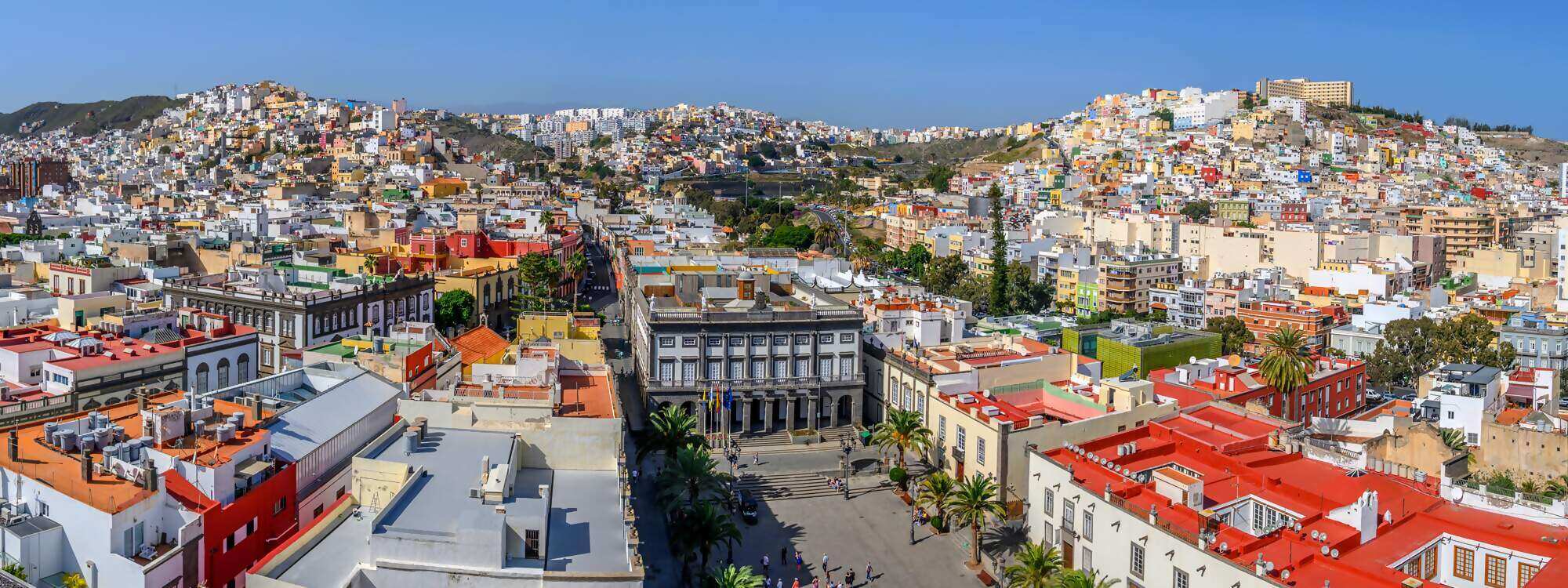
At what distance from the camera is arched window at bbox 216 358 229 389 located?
3288 cm

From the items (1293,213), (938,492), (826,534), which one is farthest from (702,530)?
(1293,213)

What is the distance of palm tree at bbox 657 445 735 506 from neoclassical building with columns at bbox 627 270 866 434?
8.99 m

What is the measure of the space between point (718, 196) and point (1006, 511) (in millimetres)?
125233

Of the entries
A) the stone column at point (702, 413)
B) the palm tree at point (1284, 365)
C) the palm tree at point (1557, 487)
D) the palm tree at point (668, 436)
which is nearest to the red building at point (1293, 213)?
the palm tree at point (1284, 365)

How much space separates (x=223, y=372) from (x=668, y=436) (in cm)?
1279

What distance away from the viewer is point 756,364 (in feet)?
129

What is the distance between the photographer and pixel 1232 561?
20.5m

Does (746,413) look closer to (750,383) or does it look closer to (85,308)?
(750,383)

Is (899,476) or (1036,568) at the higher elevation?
(1036,568)

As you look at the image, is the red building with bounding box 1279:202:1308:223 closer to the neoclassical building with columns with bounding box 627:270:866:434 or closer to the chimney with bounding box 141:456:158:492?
the neoclassical building with columns with bounding box 627:270:866:434

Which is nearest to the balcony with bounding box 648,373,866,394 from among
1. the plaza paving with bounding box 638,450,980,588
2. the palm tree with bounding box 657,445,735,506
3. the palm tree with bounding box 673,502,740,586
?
the plaza paving with bounding box 638,450,980,588

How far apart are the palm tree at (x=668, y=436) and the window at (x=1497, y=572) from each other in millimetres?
18677

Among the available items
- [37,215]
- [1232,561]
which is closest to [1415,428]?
[1232,561]

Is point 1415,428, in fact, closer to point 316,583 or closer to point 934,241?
point 316,583
